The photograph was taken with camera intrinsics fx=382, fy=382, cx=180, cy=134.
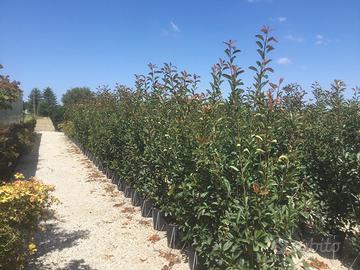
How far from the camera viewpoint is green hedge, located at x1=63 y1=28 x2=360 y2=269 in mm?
2943

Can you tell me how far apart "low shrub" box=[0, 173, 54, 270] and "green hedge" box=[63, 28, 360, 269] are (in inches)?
58.2

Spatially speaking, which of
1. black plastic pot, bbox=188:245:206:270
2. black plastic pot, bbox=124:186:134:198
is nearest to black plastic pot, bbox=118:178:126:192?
black plastic pot, bbox=124:186:134:198

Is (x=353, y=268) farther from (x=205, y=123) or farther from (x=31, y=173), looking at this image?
(x=31, y=173)

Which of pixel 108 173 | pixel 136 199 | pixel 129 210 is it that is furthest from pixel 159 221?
pixel 108 173

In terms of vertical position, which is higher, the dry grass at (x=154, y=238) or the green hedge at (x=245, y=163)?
the green hedge at (x=245, y=163)

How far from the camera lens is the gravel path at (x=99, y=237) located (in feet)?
15.1

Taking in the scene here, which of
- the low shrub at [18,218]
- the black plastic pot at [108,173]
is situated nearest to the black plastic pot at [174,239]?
the low shrub at [18,218]

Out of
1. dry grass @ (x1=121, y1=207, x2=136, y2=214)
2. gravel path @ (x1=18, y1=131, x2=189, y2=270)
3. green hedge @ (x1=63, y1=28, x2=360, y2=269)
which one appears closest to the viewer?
green hedge @ (x1=63, y1=28, x2=360, y2=269)

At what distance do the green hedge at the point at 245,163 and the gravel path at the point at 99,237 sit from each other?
57cm

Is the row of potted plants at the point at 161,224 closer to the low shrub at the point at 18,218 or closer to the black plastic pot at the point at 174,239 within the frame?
the black plastic pot at the point at 174,239

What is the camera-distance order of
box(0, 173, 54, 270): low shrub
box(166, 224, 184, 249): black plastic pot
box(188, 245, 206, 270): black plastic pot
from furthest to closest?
1. box(166, 224, 184, 249): black plastic pot
2. box(188, 245, 206, 270): black plastic pot
3. box(0, 173, 54, 270): low shrub

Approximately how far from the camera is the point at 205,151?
3492 millimetres

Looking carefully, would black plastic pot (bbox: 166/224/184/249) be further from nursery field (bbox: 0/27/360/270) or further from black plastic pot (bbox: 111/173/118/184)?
black plastic pot (bbox: 111/173/118/184)

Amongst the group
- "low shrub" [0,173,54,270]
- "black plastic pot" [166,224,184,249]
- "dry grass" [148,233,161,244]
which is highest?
"low shrub" [0,173,54,270]
